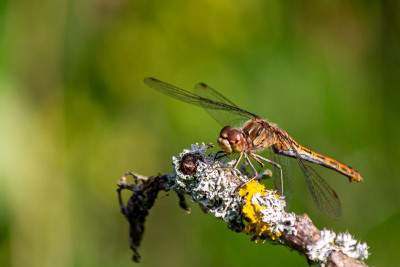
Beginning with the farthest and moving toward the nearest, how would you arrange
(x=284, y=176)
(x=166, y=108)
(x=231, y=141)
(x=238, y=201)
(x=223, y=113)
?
(x=166, y=108) → (x=223, y=113) → (x=284, y=176) → (x=231, y=141) → (x=238, y=201)

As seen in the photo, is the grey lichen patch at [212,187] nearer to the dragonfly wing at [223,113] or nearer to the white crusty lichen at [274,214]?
the white crusty lichen at [274,214]

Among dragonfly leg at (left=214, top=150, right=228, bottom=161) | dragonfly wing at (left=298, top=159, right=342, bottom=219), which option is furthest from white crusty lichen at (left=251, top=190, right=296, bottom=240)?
dragonfly wing at (left=298, top=159, right=342, bottom=219)

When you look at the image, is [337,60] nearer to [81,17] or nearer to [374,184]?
[374,184]

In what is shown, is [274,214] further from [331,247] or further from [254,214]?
[331,247]

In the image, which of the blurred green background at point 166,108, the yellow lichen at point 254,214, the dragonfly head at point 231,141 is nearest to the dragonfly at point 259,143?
the dragonfly head at point 231,141

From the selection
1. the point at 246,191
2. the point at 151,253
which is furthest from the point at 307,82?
the point at 246,191

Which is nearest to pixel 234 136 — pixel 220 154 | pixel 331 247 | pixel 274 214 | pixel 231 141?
pixel 231 141

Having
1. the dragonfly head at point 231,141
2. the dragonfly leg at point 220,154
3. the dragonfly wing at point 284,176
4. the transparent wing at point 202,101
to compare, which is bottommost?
the dragonfly leg at point 220,154
